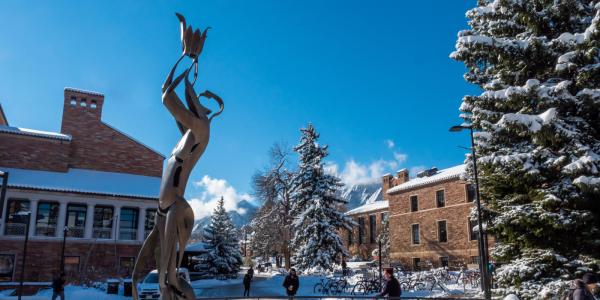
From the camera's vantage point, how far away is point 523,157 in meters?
12.9

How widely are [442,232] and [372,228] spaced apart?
14.7 meters

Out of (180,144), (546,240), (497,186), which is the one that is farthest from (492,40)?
(180,144)

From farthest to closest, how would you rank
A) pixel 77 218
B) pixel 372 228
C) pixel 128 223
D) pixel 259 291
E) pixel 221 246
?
pixel 372 228 → pixel 221 246 → pixel 128 223 → pixel 77 218 → pixel 259 291

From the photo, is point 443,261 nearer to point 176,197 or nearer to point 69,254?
point 69,254

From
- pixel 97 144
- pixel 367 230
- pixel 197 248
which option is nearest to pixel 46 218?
pixel 97 144

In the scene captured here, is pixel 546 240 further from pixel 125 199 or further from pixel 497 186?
pixel 125 199

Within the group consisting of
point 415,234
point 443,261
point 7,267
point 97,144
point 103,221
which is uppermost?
point 97,144

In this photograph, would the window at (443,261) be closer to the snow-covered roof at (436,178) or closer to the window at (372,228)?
the snow-covered roof at (436,178)

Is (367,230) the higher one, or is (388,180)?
(388,180)

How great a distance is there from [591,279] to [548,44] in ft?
25.7

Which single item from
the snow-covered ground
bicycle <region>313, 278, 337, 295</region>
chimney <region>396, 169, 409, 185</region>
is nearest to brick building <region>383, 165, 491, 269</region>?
chimney <region>396, 169, 409, 185</region>

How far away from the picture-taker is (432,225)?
4034 centimetres

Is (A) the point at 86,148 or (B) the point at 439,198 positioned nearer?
(A) the point at 86,148

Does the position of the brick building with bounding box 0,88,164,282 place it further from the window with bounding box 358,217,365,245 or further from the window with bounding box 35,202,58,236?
the window with bounding box 358,217,365,245
